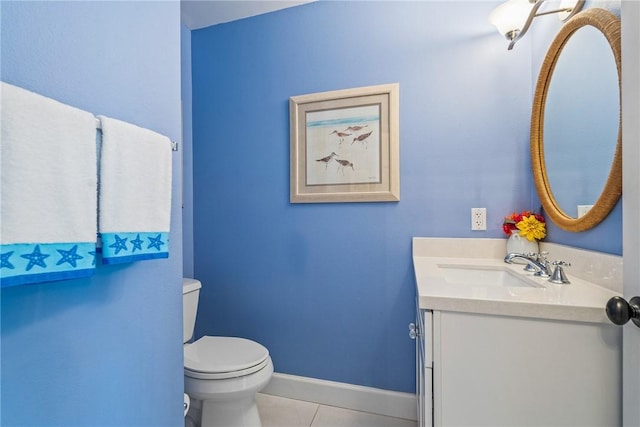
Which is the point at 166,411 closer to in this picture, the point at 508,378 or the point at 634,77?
the point at 508,378

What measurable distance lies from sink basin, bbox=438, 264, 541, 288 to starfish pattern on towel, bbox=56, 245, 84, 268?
120 centimetres

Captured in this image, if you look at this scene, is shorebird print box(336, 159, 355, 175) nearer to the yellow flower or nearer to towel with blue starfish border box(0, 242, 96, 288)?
the yellow flower

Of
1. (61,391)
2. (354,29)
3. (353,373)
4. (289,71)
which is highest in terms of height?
(354,29)

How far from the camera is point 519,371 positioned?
0.66m

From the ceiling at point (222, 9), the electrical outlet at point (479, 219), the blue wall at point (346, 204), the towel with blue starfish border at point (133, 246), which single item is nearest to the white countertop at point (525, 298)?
the electrical outlet at point (479, 219)

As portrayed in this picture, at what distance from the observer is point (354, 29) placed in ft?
5.24

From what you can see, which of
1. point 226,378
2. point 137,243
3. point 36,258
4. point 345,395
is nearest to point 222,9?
point 137,243

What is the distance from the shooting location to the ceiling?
5.53ft

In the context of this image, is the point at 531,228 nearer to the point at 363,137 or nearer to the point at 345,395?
the point at 363,137

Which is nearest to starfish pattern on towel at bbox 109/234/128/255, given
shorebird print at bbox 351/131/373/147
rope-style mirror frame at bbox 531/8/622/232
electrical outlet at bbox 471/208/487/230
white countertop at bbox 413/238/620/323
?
white countertop at bbox 413/238/620/323

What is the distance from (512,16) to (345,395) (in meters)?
2.00

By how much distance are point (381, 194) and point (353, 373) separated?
1.01 m

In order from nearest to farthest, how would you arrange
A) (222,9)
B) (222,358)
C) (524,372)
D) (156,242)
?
(524,372)
(156,242)
(222,358)
(222,9)

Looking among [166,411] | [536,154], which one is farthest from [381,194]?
[166,411]
